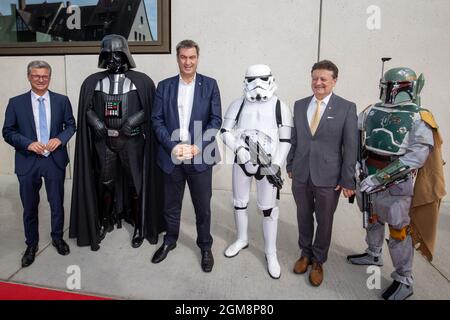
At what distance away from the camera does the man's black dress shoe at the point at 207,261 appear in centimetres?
242

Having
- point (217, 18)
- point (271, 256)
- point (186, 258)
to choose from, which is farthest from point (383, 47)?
point (186, 258)

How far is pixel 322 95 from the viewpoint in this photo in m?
2.12

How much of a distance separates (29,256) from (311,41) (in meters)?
4.03

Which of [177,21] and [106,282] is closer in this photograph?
[106,282]

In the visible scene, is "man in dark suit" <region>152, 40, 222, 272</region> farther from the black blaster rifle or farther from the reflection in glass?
the reflection in glass

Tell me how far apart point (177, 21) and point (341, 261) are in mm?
3727

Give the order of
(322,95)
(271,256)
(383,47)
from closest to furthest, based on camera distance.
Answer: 1. (322,95)
2. (271,256)
3. (383,47)

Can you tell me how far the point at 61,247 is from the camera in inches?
105

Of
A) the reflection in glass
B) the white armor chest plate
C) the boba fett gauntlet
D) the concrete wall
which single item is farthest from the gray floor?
the reflection in glass

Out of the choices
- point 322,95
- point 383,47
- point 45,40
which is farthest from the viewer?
point 45,40

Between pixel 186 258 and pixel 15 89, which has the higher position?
pixel 15 89

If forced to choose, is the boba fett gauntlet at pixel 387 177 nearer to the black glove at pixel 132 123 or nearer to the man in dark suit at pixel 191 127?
the man in dark suit at pixel 191 127

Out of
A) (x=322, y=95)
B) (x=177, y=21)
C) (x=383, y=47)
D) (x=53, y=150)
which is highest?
(x=177, y=21)

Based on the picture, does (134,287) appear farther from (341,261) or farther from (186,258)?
(341,261)
